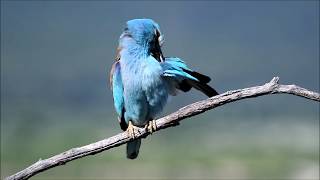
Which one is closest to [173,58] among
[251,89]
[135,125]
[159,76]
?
[159,76]

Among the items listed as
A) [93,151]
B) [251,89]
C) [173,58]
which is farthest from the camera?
[173,58]

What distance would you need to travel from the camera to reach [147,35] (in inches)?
248

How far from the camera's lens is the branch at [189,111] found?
507 cm

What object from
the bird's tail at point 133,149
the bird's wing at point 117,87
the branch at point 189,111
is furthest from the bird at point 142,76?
the branch at point 189,111

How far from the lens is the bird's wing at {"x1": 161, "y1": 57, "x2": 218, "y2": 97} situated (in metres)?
5.60

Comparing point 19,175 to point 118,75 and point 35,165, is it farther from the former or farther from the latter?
point 118,75

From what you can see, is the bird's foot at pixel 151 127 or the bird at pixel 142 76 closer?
the bird's foot at pixel 151 127

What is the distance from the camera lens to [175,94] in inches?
248

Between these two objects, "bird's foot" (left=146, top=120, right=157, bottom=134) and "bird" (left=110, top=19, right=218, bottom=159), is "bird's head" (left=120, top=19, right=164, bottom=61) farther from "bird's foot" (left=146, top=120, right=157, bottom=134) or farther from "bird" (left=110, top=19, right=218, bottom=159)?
"bird's foot" (left=146, top=120, right=157, bottom=134)

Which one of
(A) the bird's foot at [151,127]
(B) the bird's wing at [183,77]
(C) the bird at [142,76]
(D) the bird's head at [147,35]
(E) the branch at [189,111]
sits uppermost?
(D) the bird's head at [147,35]

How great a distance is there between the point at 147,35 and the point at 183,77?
541mm

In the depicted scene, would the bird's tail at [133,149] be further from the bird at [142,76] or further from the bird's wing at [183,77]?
the bird's wing at [183,77]

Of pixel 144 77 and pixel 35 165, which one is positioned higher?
pixel 144 77

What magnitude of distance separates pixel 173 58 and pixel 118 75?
1.63 ft
